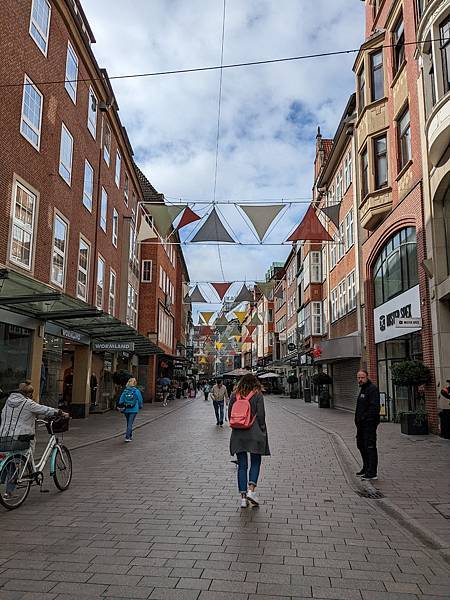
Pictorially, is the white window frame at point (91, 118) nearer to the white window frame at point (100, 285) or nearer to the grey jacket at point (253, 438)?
the white window frame at point (100, 285)

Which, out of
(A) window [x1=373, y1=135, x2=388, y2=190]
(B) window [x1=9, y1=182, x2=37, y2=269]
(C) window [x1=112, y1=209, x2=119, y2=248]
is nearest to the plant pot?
(A) window [x1=373, y1=135, x2=388, y2=190]

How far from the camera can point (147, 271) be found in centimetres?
4094

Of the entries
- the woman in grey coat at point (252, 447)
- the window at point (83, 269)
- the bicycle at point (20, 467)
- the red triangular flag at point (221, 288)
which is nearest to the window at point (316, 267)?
Result: the red triangular flag at point (221, 288)

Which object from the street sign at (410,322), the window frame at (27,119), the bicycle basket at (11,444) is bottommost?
the bicycle basket at (11,444)

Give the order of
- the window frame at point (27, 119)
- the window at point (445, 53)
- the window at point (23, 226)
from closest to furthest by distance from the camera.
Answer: the window at point (445, 53)
the window at point (23, 226)
the window frame at point (27, 119)

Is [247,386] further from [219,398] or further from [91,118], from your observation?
[91,118]

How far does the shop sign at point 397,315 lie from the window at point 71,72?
14.2 meters

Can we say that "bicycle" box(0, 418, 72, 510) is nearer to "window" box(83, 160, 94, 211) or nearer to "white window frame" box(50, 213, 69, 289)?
"white window frame" box(50, 213, 69, 289)

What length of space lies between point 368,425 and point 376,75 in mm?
17692

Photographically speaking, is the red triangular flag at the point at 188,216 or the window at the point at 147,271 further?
the window at the point at 147,271

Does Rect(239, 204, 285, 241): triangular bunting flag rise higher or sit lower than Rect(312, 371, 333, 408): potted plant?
higher

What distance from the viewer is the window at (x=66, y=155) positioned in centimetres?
1952

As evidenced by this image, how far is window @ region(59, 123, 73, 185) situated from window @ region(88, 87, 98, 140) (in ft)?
10.7

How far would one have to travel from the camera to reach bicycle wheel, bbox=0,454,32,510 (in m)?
7.03
